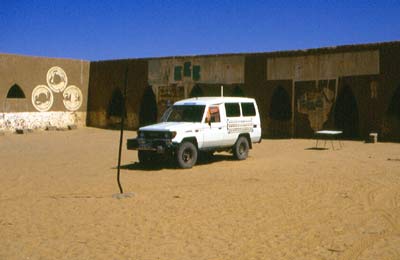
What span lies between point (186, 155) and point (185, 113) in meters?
1.37

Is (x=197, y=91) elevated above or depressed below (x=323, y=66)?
below

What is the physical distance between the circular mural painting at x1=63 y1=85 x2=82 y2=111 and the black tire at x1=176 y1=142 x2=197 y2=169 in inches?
745

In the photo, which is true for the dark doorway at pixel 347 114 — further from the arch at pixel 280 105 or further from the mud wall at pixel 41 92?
the mud wall at pixel 41 92

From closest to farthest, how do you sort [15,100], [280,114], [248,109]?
[248,109]
[280,114]
[15,100]

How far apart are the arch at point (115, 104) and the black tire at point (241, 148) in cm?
1702

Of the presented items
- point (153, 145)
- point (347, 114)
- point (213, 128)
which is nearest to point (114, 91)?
point (347, 114)

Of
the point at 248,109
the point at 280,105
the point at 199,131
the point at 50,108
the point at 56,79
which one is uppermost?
the point at 56,79

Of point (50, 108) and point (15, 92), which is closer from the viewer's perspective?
point (15, 92)

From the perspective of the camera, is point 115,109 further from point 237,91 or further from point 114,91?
point 237,91

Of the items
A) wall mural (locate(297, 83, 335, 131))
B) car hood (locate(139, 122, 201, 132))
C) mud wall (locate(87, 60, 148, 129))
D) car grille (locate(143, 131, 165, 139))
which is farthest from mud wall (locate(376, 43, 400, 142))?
mud wall (locate(87, 60, 148, 129))

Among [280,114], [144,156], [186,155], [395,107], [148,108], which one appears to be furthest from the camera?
[148,108]

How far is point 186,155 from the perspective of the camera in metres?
14.2

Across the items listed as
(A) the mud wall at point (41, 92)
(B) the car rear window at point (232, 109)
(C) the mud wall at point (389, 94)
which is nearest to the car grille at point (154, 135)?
(B) the car rear window at point (232, 109)

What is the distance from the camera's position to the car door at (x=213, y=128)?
1449 cm
